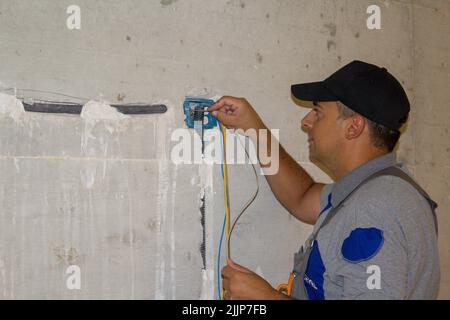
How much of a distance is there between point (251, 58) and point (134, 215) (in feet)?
2.28

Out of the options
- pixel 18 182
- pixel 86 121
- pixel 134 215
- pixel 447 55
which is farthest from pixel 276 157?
pixel 447 55

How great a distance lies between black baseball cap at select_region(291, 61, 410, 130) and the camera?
132 centimetres

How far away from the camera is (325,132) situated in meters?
1.43

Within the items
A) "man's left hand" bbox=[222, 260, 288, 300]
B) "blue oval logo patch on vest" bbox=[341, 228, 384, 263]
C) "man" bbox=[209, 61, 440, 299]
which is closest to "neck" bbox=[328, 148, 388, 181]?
"man" bbox=[209, 61, 440, 299]

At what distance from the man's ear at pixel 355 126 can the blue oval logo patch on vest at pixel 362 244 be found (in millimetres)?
348

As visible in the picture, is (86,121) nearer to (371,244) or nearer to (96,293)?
(96,293)

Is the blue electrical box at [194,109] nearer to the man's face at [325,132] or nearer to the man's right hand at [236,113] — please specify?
the man's right hand at [236,113]

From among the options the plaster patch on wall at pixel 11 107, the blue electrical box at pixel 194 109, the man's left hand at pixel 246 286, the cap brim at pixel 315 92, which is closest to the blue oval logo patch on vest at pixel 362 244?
the man's left hand at pixel 246 286

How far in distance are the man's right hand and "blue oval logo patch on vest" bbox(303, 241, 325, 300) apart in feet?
1.62

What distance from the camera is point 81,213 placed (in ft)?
4.66

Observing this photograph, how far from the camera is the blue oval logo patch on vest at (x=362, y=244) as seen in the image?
108 centimetres

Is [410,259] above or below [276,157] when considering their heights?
below

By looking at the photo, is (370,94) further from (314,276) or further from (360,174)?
(314,276)

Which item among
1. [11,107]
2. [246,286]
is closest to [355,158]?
[246,286]
